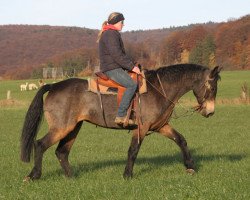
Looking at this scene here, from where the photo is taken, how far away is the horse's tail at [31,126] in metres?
10.1

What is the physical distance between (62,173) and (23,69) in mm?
142895

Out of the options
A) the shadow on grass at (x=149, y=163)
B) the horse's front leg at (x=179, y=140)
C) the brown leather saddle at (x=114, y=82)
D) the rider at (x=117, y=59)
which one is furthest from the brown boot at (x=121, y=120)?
the shadow on grass at (x=149, y=163)

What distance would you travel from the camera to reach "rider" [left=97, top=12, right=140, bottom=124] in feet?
31.7

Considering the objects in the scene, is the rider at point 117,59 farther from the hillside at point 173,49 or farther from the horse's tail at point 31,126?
the hillside at point 173,49

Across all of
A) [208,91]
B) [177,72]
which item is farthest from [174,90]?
[208,91]

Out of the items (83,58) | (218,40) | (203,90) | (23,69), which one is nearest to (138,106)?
(203,90)

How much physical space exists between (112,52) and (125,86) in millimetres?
743

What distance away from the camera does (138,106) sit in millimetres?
9820

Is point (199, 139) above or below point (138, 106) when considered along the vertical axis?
below

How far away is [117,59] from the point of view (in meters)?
9.67

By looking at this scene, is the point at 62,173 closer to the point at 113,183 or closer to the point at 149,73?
the point at 113,183

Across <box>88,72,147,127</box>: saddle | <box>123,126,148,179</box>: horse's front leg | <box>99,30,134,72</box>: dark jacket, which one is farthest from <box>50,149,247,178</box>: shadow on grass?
<box>99,30,134,72</box>: dark jacket

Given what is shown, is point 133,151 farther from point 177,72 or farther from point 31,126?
point 31,126

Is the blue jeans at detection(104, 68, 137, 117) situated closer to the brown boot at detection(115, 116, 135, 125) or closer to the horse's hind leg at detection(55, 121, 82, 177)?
the brown boot at detection(115, 116, 135, 125)
